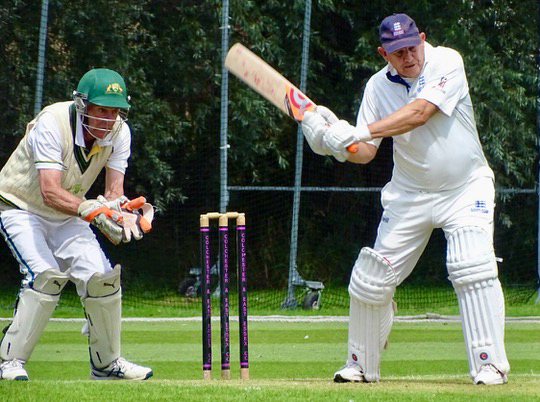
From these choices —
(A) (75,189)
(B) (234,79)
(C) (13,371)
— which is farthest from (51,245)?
(B) (234,79)

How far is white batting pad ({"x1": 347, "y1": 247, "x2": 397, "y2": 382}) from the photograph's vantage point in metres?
5.73

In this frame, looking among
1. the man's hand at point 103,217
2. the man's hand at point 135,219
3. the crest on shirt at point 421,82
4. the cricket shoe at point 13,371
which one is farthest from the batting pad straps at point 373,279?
the cricket shoe at point 13,371

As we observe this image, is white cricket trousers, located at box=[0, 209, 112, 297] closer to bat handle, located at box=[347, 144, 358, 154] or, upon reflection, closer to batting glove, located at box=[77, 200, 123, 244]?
batting glove, located at box=[77, 200, 123, 244]

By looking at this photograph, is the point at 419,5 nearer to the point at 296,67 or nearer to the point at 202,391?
the point at 296,67

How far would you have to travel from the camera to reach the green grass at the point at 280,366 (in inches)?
199

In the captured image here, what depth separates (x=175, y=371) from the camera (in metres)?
7.48

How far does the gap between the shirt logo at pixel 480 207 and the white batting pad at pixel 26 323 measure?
2164 mm

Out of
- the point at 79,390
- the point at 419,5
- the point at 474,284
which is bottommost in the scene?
the point at 79,390

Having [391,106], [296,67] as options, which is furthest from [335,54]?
[391,106]

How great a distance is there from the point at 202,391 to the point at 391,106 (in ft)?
5.80

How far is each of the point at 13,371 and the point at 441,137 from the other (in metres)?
2.44

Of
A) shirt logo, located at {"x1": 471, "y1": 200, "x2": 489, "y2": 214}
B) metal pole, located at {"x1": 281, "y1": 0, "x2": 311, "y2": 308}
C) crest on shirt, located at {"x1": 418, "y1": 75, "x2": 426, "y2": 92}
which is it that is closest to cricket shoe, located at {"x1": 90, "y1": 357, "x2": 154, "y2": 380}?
shirt logo, located at {"x1": 471, "y1": 200, "x2": 489, "y2": 214}

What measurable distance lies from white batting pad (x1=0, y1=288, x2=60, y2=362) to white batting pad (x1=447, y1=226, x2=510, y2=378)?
2.06 metres

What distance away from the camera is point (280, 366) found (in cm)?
775
